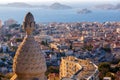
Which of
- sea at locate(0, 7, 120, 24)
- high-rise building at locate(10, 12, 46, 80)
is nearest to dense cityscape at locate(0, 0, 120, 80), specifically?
high-rise building at locate(10, 12, 46, 80)

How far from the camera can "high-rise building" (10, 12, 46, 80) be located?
514 cm

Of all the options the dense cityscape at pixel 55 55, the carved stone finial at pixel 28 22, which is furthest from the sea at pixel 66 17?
the carved stone finial at pixel 28 22

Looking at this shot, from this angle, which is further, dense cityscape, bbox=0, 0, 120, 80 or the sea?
the sea

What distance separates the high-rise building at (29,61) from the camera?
5.14 m

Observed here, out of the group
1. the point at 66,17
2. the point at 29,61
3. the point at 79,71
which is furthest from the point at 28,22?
the point at 66,17

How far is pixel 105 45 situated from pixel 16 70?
122 feet

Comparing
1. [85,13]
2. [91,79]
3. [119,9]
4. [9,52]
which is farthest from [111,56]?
[119,9]

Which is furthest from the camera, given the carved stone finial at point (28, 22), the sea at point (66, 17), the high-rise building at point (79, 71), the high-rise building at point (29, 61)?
the sea at point (66, 17)

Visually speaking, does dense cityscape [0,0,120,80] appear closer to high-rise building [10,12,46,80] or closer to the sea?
high-rise building [10,12,46,80]

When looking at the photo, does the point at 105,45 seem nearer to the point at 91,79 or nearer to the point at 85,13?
the point at 91,79

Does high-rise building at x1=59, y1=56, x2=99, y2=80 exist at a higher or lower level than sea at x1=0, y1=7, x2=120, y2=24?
higher

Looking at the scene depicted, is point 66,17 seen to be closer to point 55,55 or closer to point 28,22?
point 55,55

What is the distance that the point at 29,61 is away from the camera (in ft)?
16.8

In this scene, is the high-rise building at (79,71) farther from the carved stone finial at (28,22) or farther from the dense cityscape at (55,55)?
the carved stone finial at (28,22)
